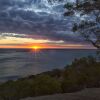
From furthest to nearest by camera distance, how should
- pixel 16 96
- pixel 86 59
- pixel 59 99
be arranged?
pixel 86 59 < pixel 16 96 < pixel 59 99

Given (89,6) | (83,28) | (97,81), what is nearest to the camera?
(89,6)

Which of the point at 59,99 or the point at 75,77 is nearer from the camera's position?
the point at 59,99

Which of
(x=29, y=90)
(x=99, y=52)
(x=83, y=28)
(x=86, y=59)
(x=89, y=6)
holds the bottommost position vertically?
(x=86, y=59)

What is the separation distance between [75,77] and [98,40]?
10.8 m

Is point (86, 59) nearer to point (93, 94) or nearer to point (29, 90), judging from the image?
point (29, 90)

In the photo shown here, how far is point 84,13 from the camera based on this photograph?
15.9 metres

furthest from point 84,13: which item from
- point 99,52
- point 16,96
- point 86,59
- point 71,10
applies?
point 86,59

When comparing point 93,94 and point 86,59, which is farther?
point 86,59

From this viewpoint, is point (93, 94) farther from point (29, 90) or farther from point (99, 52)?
point (29, 90)

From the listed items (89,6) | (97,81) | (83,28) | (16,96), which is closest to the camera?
(89,6)

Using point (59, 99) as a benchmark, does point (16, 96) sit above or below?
below

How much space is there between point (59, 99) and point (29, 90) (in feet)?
17.0

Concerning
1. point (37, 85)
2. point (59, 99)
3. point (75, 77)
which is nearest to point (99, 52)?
point (59, 99)

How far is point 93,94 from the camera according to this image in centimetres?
1897
